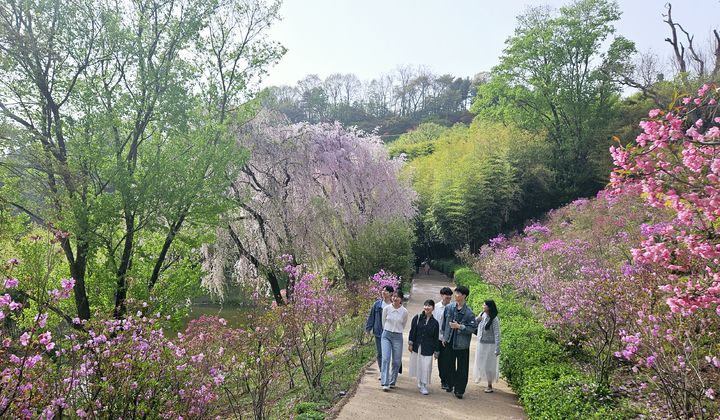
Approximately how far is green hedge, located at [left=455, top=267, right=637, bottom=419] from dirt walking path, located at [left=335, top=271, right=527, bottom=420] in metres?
0.26

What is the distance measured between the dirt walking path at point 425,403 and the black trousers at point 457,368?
0.54 feet

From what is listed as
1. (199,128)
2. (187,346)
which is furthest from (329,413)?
(199,128)

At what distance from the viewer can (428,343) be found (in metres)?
6.19

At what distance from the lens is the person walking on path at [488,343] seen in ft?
20.6

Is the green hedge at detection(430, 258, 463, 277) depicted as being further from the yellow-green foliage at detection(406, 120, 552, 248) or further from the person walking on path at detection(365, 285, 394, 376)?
the person walking on path at detection(365, 285, 394, 376)

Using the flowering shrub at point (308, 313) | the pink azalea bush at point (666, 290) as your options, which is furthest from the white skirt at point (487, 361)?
the flowering shrub at point (308, 313)

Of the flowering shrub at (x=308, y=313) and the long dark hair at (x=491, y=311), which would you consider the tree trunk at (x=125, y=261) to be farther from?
the long dark hair at (x=491, y=311)

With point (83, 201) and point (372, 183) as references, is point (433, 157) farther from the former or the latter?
point (83, 201)

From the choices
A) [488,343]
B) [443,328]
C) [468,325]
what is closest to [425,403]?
[443,328]

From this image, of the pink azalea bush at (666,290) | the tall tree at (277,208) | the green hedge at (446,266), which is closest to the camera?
the pink azalea bush at (666,290)

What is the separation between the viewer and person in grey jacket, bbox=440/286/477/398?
608 centimetres

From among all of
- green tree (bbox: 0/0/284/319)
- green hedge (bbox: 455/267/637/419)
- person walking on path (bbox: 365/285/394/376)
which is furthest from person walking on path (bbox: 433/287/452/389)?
green tree (bbox: 0/0/284/319)

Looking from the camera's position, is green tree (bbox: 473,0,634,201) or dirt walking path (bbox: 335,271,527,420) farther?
green tree (bbox: 473,0,634,201)

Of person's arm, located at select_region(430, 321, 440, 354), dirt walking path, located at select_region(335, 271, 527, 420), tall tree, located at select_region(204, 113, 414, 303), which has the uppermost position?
tall tree, located at select_region(204, 113, 414, 303)
